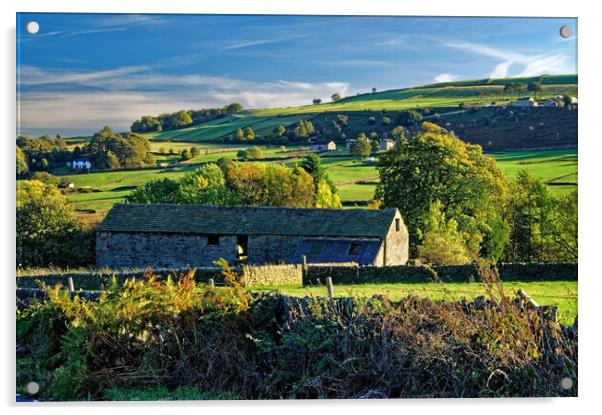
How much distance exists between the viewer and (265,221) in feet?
85.2

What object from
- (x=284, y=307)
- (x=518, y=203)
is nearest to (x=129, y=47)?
(x=284, y=307)

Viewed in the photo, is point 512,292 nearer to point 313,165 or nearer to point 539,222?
Answer: point 313,165

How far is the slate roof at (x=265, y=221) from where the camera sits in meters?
25.8

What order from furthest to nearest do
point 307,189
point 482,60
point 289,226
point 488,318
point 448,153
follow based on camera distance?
point 289,226
point 307,189
point 448,153
point 482,60
point 488,318

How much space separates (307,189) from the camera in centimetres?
2300

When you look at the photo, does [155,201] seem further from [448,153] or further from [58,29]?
[58,29]

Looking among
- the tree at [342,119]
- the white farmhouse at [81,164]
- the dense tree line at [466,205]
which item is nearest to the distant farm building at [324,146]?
the tree at [342,119]

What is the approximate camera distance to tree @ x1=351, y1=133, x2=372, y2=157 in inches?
588

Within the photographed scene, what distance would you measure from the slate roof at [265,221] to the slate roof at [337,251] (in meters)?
0.21

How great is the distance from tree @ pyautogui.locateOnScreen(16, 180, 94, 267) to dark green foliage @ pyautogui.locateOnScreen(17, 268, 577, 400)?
221 cm

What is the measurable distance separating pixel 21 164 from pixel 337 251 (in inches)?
603

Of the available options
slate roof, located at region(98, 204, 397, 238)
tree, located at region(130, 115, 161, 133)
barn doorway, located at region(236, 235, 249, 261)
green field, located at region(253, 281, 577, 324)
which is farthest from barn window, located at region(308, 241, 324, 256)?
tree, located at region(130, 115, 161, 133)

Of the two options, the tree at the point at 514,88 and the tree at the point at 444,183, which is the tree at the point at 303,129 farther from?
the tree at the point at 514,88
